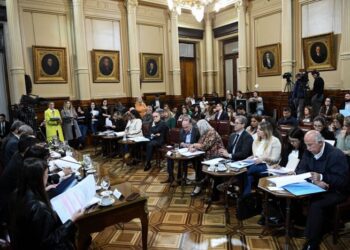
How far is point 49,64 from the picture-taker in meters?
10.5

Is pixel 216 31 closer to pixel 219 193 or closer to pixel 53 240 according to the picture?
pixel 219 193

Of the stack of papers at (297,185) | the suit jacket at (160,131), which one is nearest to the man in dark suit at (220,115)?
the suit jacket at (160,131)

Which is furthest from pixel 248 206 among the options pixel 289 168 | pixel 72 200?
pixel 72 200

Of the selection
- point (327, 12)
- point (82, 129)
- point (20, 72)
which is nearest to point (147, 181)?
point (82, 129)

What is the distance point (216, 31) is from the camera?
14297 mm

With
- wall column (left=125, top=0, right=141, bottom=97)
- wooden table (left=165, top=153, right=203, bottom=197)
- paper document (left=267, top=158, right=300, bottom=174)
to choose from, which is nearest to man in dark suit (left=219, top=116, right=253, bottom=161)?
wooden table (left=165, top=153, right=203, bottom=197)

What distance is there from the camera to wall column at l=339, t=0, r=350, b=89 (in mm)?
8984

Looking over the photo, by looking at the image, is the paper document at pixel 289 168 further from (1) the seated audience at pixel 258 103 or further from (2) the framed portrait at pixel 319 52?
Result: (1) the seated audience at pixel 258 103

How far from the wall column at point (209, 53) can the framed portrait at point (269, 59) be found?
2.86 meters

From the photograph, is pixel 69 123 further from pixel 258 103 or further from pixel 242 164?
pixel 242 164

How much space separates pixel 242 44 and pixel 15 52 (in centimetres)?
850

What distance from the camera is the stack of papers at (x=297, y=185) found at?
296 centimetres

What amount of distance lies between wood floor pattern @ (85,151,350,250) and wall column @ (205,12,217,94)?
10.3 meters

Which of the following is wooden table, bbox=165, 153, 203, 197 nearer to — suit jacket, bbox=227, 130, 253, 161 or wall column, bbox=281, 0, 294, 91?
suit jacket, bbox=227, 130, 253, 161
